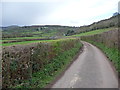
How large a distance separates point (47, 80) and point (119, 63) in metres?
5.88

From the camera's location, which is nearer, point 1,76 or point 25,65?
point 1,76

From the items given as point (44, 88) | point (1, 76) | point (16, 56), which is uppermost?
point (16, 56)

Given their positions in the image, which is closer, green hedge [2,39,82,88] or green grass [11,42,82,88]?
green hedge [2,39,82,88]

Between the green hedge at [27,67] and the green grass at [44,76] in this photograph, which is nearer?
the green hedge at [27,67]

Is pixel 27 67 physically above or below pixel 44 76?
above

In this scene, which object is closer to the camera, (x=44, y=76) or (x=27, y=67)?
(x=27, y=67)

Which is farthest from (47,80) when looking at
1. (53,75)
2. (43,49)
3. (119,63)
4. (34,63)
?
(119,63)

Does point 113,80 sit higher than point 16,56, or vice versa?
point 16,56

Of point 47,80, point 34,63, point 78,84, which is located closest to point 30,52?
point 34,63

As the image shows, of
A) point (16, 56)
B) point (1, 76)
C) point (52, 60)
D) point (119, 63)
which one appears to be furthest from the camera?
point (52, 60)

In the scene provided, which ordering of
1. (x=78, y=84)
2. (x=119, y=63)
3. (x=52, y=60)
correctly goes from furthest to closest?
(x=52, y=60)
(x=119, y=63)
(x=78, y=84)

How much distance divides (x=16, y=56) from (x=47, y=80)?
2.33m

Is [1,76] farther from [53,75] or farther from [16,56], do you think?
[53,75]

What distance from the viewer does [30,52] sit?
11.0 meters
